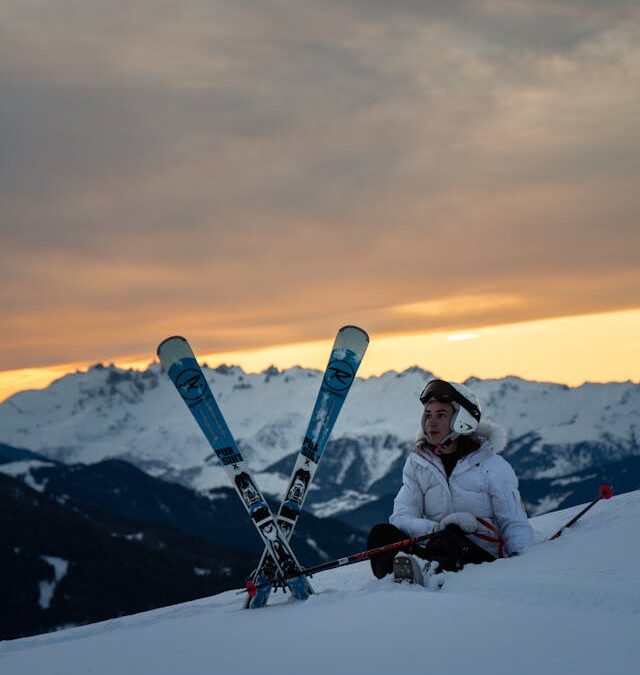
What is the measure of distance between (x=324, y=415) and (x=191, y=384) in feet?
5.85

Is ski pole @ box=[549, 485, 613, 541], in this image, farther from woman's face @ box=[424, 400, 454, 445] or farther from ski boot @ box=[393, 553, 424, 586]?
ski boot @ box=[393, 553, 424, 586]

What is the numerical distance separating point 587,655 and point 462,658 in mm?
720

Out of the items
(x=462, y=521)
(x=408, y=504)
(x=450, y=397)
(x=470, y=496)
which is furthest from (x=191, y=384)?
(x=462, y=521)

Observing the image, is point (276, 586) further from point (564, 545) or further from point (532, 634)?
point (532, 634)

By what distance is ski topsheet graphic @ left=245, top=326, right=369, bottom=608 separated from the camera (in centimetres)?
1296

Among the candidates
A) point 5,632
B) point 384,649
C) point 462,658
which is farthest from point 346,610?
point 5,632

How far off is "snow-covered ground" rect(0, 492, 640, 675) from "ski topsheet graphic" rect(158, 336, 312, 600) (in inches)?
79.7

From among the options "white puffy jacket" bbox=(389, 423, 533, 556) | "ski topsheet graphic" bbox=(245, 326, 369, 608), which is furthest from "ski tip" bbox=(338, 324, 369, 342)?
"white puffy jacket" bbox=(389, 423, 533, 556)

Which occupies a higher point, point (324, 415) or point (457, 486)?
point (324, 415)

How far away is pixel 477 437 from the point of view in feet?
36.6

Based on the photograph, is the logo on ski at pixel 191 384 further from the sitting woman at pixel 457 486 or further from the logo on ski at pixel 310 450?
the sitting woman at pixel 457 486

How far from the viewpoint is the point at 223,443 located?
13.1 meters

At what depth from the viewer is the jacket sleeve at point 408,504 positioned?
10.9 m

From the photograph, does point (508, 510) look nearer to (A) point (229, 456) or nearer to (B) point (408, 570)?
(B) point (408, 570)
